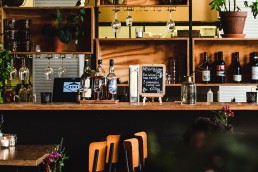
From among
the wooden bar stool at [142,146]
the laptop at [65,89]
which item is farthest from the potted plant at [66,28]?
the wooden bar stool at [142,146]

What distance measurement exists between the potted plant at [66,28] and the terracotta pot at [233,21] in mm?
1470

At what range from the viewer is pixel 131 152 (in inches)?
128

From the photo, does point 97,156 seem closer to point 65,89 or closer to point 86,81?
point 86,81

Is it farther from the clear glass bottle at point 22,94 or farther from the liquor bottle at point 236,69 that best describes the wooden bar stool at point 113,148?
the clear glass bottle at point 22,94

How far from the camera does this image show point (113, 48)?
18.5 ft

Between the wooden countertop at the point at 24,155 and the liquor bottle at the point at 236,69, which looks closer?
the wooden countertop at the point at 24,155

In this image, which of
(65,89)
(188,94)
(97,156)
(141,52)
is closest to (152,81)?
(188,94)

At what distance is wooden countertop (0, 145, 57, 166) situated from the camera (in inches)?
115

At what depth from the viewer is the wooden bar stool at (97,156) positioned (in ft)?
10.2

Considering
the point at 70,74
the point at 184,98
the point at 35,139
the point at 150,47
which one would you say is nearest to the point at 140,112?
the point at 184,98

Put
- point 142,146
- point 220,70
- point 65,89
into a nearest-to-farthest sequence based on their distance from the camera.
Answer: point 142,146, point 220,70, point 65,89

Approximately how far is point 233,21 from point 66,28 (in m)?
1.72

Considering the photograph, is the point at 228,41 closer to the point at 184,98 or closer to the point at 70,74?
the point at 184,98

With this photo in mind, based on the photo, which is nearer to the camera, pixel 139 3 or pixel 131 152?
pixel 131 152
